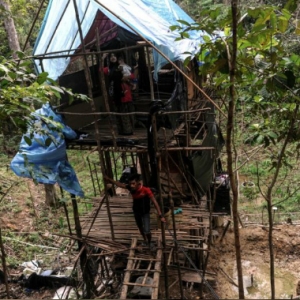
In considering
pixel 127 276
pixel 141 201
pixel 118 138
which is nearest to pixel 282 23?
pixel 141 201

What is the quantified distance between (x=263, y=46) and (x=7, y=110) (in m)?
2.07

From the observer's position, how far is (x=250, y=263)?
882 cm

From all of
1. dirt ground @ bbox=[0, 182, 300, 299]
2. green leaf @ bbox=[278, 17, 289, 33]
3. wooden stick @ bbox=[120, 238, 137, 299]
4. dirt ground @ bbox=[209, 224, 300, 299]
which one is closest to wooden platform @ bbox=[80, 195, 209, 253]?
wooden stick @ bbox=[120, 238, 137, 299]

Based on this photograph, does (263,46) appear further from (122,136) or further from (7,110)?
(122,136)

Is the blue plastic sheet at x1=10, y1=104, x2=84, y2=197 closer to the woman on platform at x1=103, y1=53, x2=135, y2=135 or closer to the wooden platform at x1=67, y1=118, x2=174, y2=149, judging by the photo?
the wooden platform at x1=67, y1=118, x2=174, y2=149

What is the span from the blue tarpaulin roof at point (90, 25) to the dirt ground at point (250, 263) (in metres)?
4.31

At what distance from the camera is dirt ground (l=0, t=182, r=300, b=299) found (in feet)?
25.2

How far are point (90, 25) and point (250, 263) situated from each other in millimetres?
6340

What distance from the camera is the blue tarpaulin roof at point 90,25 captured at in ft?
20.0

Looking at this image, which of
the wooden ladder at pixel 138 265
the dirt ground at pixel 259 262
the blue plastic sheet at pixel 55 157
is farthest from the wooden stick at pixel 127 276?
the dirt ground at pixel 259 262

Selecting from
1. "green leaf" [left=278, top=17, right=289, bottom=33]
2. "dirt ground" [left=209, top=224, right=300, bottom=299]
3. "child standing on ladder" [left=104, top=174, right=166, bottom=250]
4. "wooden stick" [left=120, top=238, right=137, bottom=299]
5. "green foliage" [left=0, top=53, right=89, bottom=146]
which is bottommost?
"dirt ground" [left=209, top=224, right=300, bottom=299]

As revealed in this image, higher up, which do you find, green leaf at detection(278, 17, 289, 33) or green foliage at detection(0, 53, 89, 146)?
green leaf at detection(278, 17, 289, 33)

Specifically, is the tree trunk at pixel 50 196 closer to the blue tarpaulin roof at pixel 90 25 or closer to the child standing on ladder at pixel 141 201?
the blue tarpaulin roof at pixel 90 25

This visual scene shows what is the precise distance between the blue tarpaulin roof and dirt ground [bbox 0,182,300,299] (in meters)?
4.31
